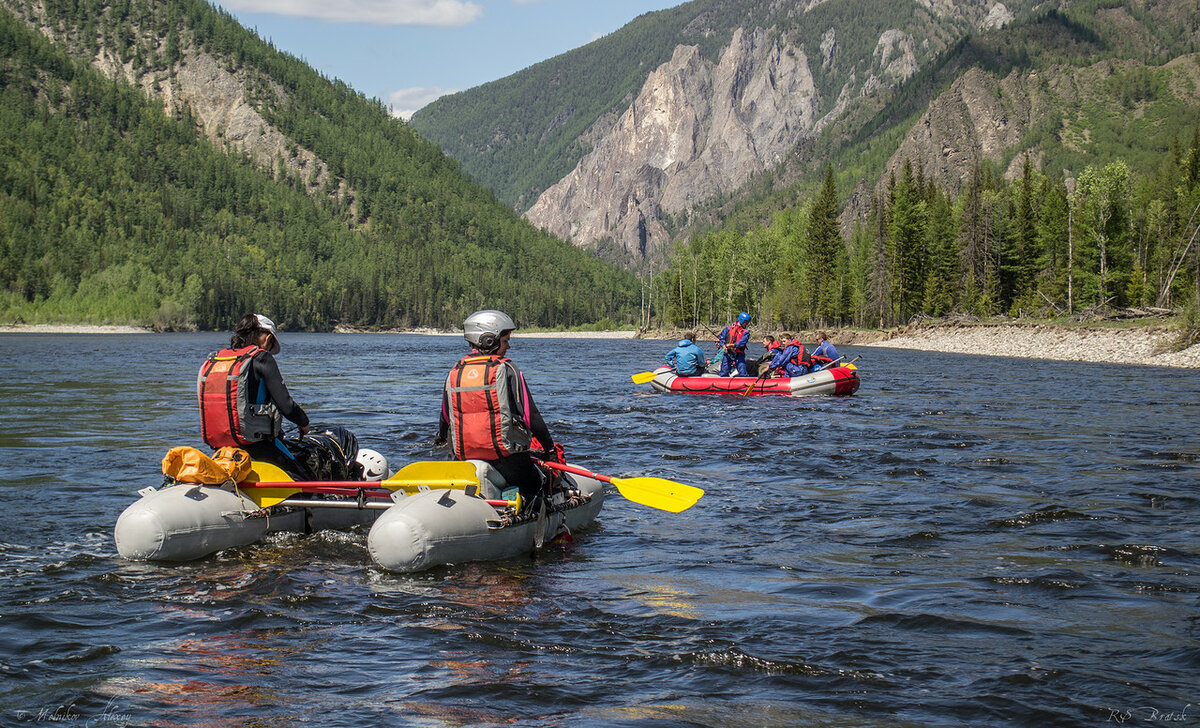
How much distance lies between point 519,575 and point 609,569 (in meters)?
1.00

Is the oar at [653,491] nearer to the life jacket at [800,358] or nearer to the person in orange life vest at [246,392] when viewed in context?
the person in orange life vest at [246,392]

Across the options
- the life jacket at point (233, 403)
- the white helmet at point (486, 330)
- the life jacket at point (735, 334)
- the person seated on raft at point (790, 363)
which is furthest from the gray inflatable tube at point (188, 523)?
the person seated on raft at point (790, 363)

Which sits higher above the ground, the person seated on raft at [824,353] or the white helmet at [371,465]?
the person seated on raft at [824,353]

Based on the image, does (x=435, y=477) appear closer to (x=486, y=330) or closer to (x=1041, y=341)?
(x=486, y=330)

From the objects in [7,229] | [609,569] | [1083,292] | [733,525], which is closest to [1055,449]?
[733,525]

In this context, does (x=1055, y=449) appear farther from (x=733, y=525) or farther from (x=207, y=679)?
(x=207, y=679)

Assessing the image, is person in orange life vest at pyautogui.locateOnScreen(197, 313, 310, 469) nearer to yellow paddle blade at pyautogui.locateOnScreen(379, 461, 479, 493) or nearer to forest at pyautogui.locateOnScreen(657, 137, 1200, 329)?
yellow paddle blade at pyautogui.locateOnScreen(379, 461, 479, 493)

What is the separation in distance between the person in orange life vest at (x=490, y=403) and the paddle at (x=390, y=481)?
0.31 metres

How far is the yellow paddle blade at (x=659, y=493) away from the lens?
39.1 feet

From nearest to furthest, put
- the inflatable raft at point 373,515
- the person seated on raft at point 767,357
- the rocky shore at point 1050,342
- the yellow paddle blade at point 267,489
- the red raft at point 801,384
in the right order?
the inflatable raft at point 373,515, the yellow paddle blade at point 267,489, the red raft at point 801,384, the person seated on raft at point 767,357, the rocky shore at point 1050,342

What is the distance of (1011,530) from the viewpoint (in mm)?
12266

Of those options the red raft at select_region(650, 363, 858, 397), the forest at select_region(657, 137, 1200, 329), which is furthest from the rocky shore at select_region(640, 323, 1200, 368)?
the red raft at select_region(650, 363, 858, 397)

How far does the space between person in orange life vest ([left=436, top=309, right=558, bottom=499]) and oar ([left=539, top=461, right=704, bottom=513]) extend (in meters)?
0.98

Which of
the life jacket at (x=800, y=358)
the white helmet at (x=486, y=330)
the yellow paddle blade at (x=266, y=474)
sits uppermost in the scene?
the white helmet at (x=486, y=330)
